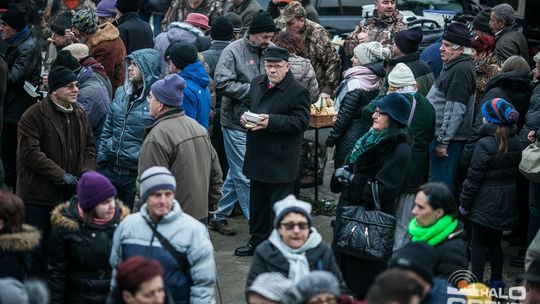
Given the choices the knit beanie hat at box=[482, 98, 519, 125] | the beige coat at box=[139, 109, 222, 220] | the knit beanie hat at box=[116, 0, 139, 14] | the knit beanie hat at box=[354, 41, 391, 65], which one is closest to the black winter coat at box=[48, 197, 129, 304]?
the beige coat at box=[139, 109, 222, 220]

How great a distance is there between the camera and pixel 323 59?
1144cm

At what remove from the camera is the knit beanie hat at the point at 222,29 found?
36.3 ft

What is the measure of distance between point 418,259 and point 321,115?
4843 mm

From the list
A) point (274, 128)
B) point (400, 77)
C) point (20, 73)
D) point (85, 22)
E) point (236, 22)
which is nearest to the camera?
point (400, 77)

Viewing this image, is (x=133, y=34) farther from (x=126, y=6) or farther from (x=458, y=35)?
(x=458, y=35)

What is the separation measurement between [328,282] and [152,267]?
0.96 metres

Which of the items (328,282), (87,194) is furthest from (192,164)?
(328,282)

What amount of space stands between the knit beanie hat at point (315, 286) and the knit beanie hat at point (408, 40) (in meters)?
4.72

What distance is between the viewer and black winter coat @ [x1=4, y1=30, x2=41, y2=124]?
435 inches

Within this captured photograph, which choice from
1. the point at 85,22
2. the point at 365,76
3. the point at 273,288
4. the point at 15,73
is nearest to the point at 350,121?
the point at 365,76

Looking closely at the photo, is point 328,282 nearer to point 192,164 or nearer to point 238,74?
point 192,164

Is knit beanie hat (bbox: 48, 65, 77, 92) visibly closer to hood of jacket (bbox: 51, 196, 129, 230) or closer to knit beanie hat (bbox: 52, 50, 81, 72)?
knit beanie hat (bbox: 52, 50, 81, 72)

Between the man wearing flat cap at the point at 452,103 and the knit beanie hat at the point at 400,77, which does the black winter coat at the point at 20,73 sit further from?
the man wearing flat cap at the point at 452,103

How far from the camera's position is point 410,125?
8.99 meters
